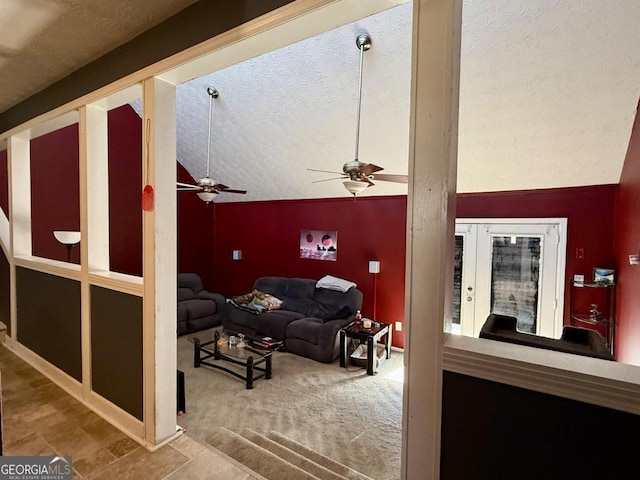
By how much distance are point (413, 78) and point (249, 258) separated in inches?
244

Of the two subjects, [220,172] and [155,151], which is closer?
[155,151]

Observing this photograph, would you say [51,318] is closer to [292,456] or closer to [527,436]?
[292,456]

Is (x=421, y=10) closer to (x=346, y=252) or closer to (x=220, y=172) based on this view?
(x=346, y=252)

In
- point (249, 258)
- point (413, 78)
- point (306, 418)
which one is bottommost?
point (306, 418)

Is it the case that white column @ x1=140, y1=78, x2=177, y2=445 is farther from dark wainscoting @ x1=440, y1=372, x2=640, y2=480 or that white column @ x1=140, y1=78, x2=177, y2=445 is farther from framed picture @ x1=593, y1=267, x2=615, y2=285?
framed picture @ x1=593, y1=267, x2=615, y2=285

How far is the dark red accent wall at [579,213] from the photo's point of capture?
3789 mm

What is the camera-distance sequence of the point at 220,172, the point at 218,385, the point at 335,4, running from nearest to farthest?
the point at 335,4, the point at 218,385, the point at 220,172

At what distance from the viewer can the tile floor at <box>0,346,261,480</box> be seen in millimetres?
1725

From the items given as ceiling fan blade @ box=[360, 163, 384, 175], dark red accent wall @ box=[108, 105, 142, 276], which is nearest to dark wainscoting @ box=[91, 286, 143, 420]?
ceiling fan blade @ box=[360, 163, 384, 175]

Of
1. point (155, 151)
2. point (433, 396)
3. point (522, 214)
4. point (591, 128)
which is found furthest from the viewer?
point (522, 214)

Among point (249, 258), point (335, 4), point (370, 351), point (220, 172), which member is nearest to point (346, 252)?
point (370, 351)

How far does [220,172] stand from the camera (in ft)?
19.9

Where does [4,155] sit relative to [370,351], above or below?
above

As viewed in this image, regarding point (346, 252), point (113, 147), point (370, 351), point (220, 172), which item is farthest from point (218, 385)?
point (113, 147)
